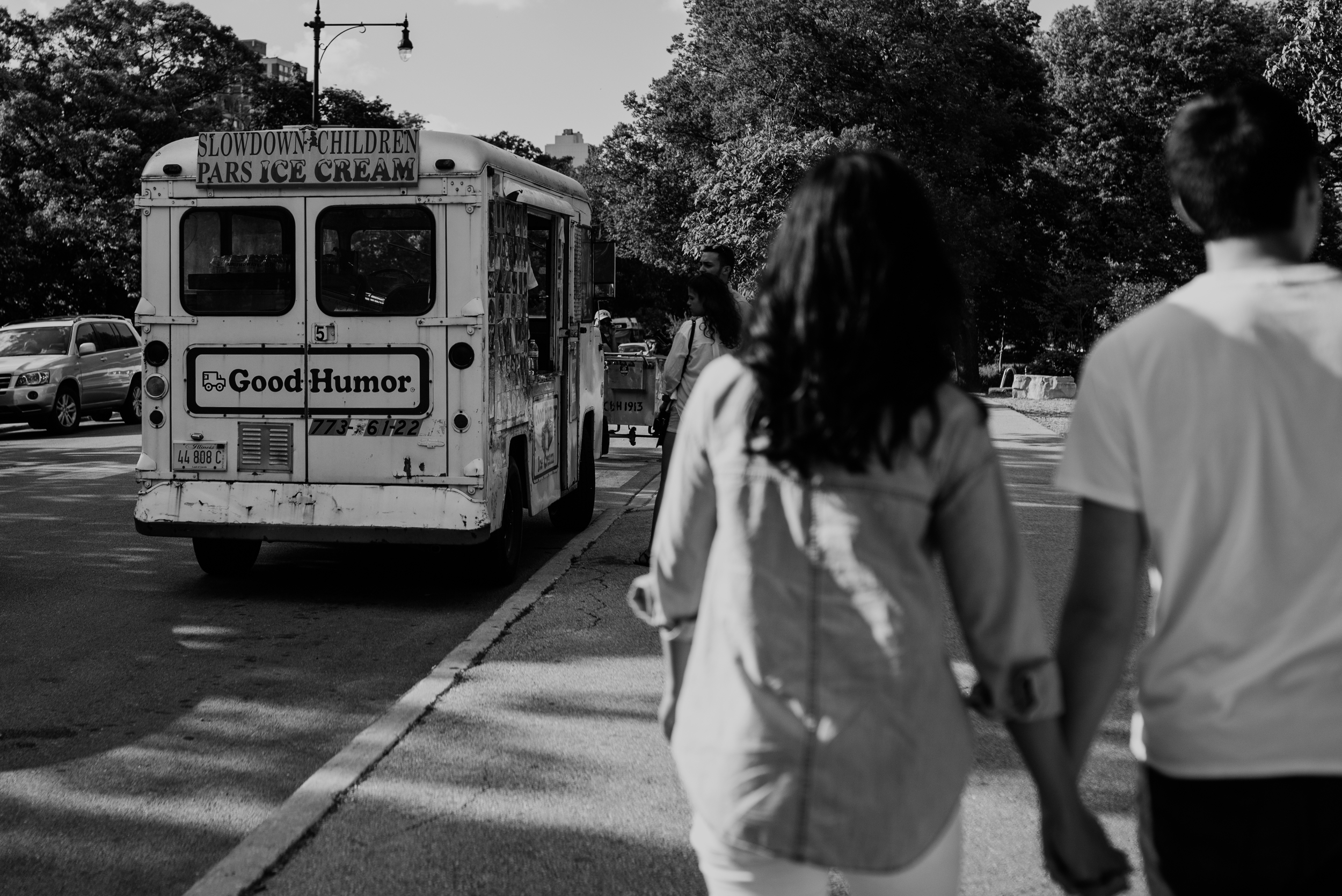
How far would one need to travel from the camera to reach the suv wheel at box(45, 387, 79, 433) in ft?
72.5

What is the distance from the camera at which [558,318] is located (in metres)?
10.7

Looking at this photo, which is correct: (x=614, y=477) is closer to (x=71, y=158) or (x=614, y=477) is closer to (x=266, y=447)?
(x=266, y=447)

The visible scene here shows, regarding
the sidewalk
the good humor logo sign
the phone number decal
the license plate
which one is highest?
the good humor logo sign

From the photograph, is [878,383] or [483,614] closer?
[878,383]

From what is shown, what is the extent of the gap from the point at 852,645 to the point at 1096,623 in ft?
1.38

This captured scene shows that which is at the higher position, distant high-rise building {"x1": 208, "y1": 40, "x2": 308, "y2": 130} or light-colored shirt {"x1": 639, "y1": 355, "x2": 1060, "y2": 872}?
distant high-rise building {"x1": 208, "y1": 40, "x2": 308, "y2": 130}

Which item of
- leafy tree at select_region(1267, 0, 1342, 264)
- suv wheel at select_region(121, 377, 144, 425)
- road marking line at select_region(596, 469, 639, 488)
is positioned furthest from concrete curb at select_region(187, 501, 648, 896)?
suv wheel at select_region(121, 377, 144, 425)

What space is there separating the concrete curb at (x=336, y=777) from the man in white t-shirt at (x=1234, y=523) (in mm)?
2760

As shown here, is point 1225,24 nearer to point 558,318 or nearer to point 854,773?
point 558,318

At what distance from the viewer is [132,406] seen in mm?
24625

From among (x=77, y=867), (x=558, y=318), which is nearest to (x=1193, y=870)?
(x=77, y=867)

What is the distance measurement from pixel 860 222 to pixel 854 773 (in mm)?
802

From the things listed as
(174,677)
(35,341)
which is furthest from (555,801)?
(35,341)

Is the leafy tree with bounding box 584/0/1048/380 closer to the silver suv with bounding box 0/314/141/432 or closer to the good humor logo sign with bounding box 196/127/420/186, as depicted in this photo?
the silver suv with bounding box 0/314/141/432
